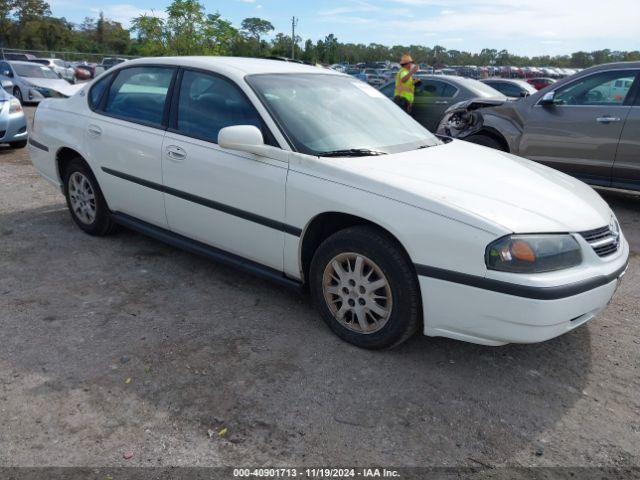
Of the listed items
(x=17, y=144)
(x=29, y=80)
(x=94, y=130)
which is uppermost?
(x=94, y=130)

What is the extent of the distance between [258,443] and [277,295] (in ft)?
5.35

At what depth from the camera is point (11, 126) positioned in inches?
359

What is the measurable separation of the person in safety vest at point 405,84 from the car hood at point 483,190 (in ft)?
21.3

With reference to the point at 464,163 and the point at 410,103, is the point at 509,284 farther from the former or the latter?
the point at 410,103

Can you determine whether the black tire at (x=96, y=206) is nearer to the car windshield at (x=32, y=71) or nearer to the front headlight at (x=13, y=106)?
the front headlight at (x=13, y=106)

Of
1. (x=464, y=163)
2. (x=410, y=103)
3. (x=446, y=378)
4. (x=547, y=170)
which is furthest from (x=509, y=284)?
(x=410, y=103)

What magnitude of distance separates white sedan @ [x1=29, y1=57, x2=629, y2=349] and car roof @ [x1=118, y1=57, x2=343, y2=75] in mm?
23

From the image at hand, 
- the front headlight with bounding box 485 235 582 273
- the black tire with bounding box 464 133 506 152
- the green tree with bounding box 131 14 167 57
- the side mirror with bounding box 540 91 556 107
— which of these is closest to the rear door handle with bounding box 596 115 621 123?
the side mirror with bounding box 540 91 556 107

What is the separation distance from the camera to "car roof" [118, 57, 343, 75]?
3.94 meters

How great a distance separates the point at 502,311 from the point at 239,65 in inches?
101

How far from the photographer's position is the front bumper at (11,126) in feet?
29.6

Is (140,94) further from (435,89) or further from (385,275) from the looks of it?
(435,89)

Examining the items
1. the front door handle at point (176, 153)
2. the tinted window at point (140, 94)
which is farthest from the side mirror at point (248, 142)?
the tinted window at point (140, 94)

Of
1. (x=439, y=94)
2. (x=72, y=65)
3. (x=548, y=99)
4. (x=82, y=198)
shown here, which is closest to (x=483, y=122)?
(x=548, y=99)
